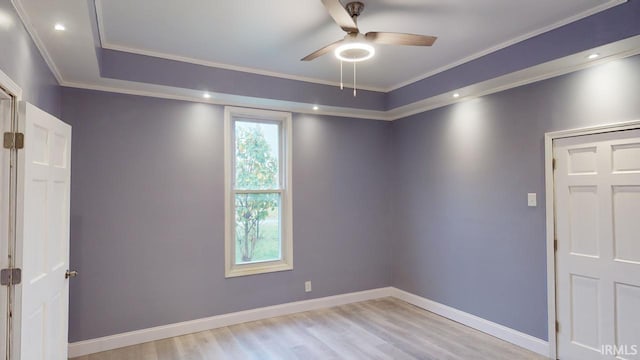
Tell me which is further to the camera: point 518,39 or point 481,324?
point 481,324

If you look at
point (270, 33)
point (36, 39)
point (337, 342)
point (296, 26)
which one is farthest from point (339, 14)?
point (337, 342)

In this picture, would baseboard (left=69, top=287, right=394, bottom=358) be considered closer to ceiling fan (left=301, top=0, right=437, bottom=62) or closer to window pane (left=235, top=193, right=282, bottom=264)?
window pane (left=235, top=193, right=282, bottom=264)

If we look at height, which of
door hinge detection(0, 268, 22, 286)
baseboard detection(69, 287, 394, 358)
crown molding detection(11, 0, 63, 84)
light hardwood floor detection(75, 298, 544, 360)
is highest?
crown molding detection(11, 0, 63, 84)

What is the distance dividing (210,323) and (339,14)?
3.34 metres

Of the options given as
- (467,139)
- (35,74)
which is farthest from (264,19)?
(467,139)

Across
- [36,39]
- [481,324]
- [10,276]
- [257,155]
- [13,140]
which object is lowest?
[481,324]

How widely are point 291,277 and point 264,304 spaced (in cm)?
44

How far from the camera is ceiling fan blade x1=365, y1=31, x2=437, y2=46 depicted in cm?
243

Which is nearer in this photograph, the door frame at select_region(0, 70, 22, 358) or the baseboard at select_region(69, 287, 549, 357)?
the door frame at select_region(0, 70, 22, 358)

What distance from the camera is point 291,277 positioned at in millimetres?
4363

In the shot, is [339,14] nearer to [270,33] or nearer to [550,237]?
[270,33]

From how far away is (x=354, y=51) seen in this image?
8.55 feet

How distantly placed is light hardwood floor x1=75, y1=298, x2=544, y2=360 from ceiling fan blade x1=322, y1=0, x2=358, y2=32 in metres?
2.78

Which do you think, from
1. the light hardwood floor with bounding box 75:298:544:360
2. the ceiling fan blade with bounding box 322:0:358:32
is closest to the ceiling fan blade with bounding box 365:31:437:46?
the ceiling fan blade with bounding box 322:0:358:32
